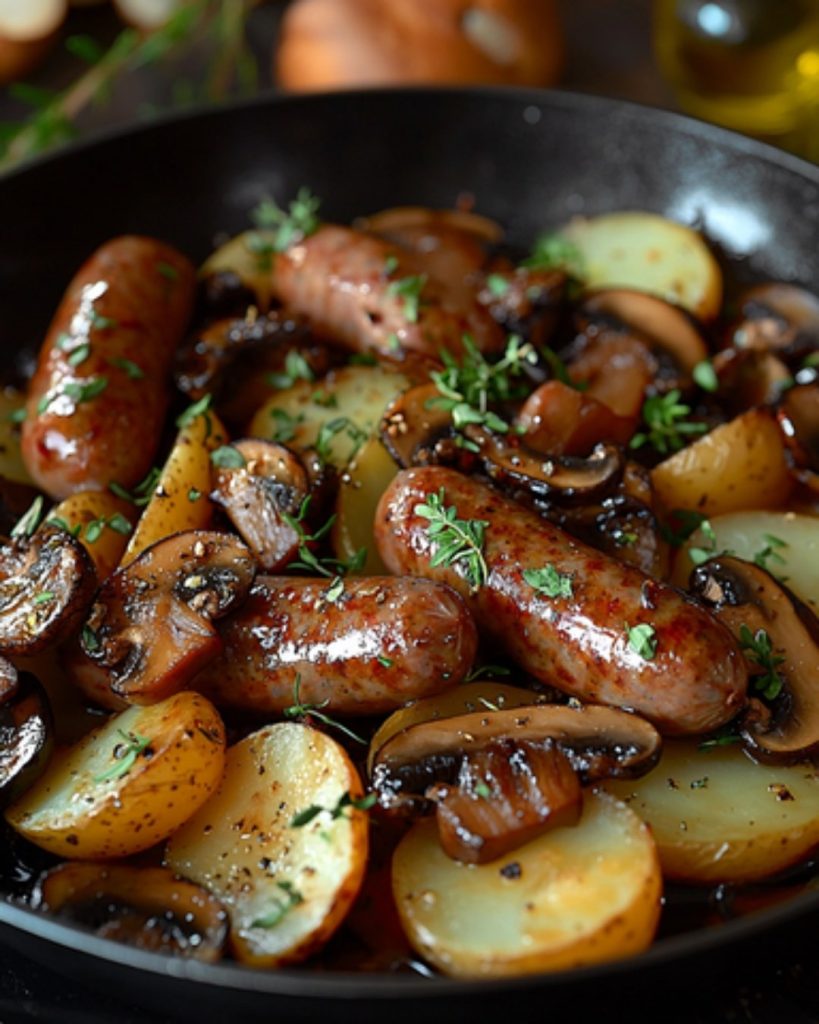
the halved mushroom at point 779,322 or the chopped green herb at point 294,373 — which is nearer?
the chopped green herb at point 294,373

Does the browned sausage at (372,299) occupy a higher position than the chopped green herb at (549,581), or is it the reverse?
the browned sausage at (372,299)

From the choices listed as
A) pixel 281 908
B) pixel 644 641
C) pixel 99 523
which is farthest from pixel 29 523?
pixel 644 641

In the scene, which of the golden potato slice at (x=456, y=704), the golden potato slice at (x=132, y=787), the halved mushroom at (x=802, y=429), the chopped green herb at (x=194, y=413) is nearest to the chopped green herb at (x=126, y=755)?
the golden potato slice at (x=132, y=787)

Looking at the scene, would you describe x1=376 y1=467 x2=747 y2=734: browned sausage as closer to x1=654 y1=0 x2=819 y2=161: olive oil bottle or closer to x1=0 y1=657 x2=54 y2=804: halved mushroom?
x1=0 y1=657 x2=54 y2=804: halved mushroom

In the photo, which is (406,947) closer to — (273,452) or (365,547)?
(365,547)

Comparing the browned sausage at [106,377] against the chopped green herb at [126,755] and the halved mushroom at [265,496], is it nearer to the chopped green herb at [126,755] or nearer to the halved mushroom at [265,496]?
the halved mushroom at [265,496]

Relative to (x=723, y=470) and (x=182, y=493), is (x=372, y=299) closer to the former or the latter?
(x=182, y=493)

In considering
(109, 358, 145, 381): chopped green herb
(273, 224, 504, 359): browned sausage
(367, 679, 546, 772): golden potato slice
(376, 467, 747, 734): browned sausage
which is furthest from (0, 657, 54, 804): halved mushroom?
(273, 224, 504, 359): browned sausage
